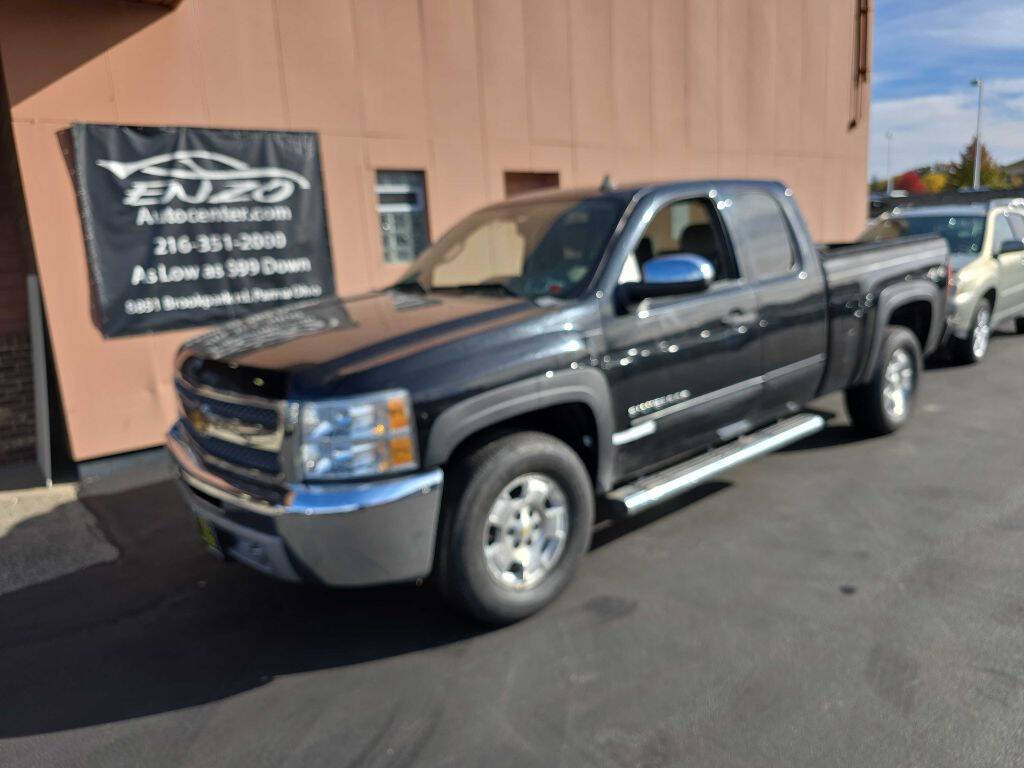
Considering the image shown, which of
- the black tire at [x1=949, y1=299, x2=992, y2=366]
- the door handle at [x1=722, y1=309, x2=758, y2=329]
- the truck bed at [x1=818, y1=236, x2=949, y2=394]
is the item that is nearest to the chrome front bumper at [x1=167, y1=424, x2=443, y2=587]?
the door handle at [x1=722, y1=309, x2=758, y2=329]

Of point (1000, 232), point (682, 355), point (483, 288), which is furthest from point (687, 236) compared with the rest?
point (1000, 232)

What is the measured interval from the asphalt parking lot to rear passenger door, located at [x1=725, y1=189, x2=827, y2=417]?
0.73 meters

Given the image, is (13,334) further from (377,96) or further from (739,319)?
(739,319)

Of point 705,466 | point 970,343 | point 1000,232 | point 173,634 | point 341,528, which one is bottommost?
point 173,634

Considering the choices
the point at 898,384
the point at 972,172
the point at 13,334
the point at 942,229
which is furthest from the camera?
the point at 972,172

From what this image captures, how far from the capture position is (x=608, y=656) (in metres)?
3.12

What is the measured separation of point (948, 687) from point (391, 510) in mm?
2130

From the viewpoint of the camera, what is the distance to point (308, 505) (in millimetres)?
2822

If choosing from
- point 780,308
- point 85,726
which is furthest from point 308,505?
point 780,308

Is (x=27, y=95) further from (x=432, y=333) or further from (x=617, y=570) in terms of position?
(x=617, y=570)

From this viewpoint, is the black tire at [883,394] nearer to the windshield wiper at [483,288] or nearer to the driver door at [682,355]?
the driver door at [682,355]

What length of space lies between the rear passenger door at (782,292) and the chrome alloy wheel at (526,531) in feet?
5.67

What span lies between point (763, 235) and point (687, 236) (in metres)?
0.48

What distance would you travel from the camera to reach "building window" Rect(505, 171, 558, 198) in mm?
8758
